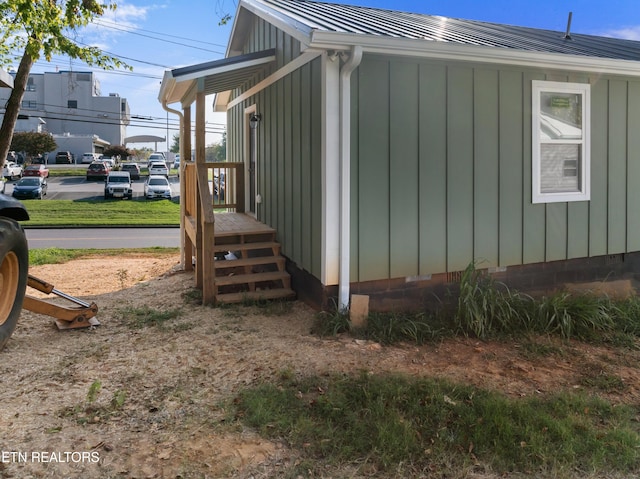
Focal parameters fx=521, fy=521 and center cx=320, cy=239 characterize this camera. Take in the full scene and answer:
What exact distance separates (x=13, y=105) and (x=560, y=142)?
7.91 metres

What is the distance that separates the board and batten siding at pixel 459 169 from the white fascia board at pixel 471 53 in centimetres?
23

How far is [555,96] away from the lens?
20.0 ft

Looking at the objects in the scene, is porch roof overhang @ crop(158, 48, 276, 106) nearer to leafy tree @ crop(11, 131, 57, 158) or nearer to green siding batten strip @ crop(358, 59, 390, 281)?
green siding batten strip @ crop(358, 59, 390, 281)

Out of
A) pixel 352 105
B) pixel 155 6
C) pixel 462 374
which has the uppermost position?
pixel 155 6

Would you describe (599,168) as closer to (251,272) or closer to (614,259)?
(614,259)

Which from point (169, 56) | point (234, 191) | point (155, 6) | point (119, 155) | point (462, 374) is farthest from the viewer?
point (119, 155)

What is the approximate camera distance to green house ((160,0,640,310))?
5.21m

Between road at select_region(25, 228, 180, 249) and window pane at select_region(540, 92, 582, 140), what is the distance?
8881 millimetres

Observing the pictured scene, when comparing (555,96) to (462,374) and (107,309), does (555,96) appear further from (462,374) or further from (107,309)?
(107,309)

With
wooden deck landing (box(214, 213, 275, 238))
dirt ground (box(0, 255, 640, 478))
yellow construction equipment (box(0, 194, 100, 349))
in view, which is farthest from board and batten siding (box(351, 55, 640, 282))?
yellow construction equipment (box(0, 194, 100, 349))

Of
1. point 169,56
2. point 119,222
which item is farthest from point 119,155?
point 119,222

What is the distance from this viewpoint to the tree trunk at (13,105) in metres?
8.09

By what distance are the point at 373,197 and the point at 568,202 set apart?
260 cm

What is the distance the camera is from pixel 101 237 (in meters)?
14.1
